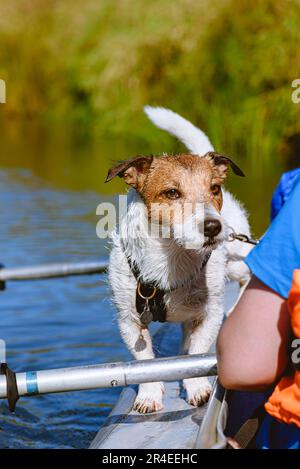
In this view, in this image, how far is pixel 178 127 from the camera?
4312 millimetres

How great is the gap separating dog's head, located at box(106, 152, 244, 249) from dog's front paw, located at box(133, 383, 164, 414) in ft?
2.13

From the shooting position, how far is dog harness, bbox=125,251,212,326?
11.7 feet

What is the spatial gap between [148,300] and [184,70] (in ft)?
44.8

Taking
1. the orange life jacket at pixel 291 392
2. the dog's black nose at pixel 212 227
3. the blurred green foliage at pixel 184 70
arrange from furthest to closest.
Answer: the blurred green foliage at pixel 184 70, the dog's black nose at pixel 212 227, the orange life jacket at pixel 291 392

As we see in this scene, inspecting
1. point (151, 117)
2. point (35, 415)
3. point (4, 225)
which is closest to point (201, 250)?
point (151, 117)

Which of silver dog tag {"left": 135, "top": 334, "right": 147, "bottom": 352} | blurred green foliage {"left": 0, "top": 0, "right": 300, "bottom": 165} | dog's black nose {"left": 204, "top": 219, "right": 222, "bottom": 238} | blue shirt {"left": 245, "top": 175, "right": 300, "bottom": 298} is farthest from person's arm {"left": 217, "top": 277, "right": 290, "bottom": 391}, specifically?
blurred green foliage {"left": 0, "top": 0, "right": 300, "bottom": 165}

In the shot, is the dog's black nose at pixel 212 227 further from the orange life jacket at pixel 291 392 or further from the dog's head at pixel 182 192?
the orange life jacket at pixel 291 392

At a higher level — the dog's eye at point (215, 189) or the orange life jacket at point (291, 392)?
the dog's eye at point (215, 189)

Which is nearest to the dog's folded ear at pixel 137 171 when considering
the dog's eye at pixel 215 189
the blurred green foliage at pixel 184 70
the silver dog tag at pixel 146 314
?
the dog's eye at pixel 215 189

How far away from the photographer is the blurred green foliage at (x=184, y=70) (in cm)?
1397

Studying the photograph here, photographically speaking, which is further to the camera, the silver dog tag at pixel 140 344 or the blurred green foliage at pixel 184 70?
the blurred green foliage at pixel 184 70

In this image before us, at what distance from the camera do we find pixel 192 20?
54.5 feet

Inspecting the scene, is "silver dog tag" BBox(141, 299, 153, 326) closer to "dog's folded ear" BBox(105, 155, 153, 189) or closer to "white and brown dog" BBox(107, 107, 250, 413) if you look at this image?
"white and brown dog" BBox(107, 107, 250, 413)
